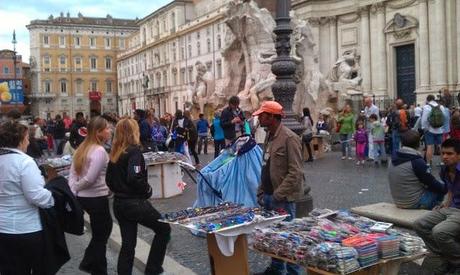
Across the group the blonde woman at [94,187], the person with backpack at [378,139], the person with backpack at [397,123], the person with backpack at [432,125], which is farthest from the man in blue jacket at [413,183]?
the person with backpack at [378,139]

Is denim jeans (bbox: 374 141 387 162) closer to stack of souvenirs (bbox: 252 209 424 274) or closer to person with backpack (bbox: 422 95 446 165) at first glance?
person with backpack (bbox: 422 95 446 165)

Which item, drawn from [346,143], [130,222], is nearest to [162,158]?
[130,222]

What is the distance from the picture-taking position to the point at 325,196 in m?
9.81

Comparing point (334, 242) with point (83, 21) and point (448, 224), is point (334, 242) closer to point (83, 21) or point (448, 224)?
point (448, 224)

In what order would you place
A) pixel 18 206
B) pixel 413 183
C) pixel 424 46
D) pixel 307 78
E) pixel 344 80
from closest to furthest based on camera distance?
pixel 18 206, pixel 413 183, pixel 307 78, pixel 344 80, pixel 424 46

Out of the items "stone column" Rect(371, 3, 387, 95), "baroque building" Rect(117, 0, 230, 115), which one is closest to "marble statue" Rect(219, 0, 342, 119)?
"stone column" Rect(371, 3, 387, 95)

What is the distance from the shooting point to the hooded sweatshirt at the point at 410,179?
20.1 ft

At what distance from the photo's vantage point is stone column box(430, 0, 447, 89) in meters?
33.9

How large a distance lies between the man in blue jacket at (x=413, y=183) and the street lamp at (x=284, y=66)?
6.61ft

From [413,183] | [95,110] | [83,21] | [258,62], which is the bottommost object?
[413,183]

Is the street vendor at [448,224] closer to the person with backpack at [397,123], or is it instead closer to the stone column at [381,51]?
the person with backpack at [397,123]

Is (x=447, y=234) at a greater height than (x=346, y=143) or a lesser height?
lesser

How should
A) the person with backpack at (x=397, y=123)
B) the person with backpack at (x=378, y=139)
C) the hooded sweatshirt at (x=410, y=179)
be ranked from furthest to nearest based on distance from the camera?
the person with backpack at (x=378, y=139), the person with backpack at (x=397, y=123), the hooded sweatshirt at (x=410, y=179)

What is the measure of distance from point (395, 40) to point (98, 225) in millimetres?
35248
